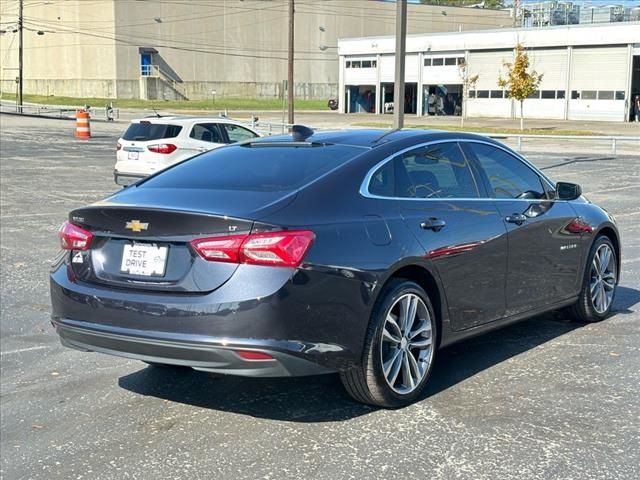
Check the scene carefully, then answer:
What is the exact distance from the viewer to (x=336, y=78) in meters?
98.7

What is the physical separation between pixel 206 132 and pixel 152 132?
124 centimetres

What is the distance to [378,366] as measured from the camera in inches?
184

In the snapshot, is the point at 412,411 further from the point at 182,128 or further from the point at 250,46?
the point at 250,46

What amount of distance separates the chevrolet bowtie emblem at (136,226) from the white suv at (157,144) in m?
13.9

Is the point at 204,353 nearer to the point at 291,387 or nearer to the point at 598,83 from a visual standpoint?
the point at 291,387

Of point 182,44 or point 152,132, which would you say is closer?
point 152,132

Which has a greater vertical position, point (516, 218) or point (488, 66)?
point (488, 66)

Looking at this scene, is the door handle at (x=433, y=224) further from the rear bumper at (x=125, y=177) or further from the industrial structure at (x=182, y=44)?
Answer: the industrial structure at (x=182, y=44)

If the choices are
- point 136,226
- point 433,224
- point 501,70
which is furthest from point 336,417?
point 501,70

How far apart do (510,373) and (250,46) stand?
88402 millimetres

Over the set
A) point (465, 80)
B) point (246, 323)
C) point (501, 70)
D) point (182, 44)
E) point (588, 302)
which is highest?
point (182, 44)

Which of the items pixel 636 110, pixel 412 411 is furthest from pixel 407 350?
pixel 636 110

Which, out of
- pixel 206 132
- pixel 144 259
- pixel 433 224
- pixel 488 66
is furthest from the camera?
pixel 488 66

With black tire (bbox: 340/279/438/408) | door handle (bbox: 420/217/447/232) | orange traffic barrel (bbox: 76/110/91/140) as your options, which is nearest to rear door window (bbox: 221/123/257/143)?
door handle (bbox: 420/217/447/232)
